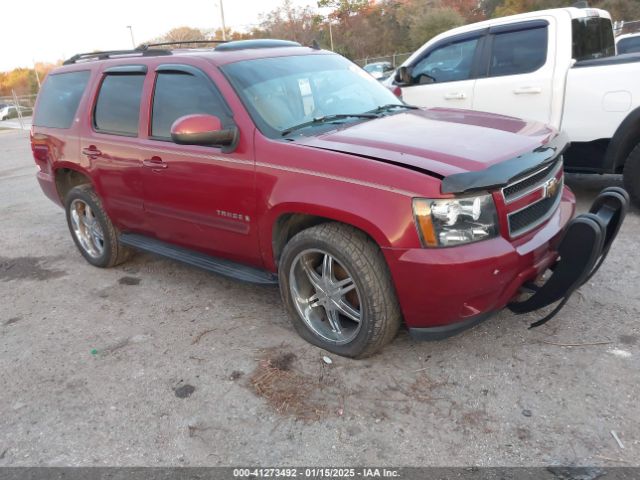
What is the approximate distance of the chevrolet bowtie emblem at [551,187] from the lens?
10.5 ft

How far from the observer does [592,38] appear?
19.4 feet

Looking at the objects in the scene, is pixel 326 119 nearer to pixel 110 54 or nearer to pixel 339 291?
pixel 339 291

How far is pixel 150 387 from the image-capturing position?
319 cm

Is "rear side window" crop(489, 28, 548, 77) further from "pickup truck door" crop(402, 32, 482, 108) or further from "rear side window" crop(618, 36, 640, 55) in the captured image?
"rear side window" crop(618, 36, 640, 55)

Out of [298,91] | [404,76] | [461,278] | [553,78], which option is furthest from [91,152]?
[553,78]

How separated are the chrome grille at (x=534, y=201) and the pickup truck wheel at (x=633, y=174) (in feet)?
6.95

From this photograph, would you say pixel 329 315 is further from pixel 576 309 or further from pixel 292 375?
pixel 576 309

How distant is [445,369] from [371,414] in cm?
58

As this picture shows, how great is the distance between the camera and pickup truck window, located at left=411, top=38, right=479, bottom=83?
6234mm

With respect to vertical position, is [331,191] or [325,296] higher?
[331,191]

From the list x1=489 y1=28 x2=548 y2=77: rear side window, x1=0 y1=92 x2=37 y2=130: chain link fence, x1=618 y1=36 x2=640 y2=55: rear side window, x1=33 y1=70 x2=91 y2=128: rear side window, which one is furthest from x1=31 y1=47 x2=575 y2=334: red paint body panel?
x1=0 y1=92 x2=37 y2=130: chain link fence

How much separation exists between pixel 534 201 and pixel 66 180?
4363 millimetres

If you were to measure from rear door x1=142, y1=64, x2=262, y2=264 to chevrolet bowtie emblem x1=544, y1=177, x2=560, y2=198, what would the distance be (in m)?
1.75

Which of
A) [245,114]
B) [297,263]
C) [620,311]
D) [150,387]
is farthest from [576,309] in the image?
[150,387]
